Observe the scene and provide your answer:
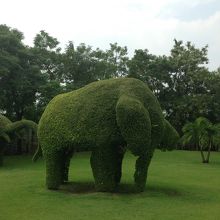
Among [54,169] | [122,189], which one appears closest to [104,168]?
[122,189]

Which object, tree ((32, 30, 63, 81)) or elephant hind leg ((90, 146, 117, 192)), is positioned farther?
tree ((32, 30, 63, 81))

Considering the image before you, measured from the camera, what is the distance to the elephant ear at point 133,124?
42.5 ft

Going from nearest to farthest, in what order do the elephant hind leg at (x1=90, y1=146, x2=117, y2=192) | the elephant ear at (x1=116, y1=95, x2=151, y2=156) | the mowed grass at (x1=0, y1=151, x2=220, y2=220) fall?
1. the mowed grass at (x1=0, y1=151, x2=220, y2=220)
2. the elephant ear at (x1=116, y1=95, x2=151, y2=156)
3. the elephant hind leg at (x1=90, y1=146, x2=117, y2=192)

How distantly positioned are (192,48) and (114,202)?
3288cm

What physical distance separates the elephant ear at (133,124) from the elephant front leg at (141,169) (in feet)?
1.53

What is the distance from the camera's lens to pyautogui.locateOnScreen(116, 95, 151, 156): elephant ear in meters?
13.0

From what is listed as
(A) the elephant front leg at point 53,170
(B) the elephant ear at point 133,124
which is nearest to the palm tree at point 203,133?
(A) the elephant front leg at point 53,170

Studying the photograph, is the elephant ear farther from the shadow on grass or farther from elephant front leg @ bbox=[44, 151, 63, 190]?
elephant front leg @ bbox=[44, 151, 63, 190]

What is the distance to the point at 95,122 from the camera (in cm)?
1359

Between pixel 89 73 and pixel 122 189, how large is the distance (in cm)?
2252

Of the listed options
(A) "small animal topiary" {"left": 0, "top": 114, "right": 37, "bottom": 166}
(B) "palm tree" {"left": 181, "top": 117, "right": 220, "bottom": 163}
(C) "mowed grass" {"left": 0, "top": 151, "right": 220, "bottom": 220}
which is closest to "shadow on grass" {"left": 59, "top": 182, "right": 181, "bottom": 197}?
(C) "mowed grass" {"left": 0, "top": 151, "right": 220, "bottom": 220}

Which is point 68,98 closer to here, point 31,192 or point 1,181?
point 31,192

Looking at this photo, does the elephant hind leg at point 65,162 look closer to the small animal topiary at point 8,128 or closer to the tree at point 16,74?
A: the small animal topiary at point 8,128

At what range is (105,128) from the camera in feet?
44.1
